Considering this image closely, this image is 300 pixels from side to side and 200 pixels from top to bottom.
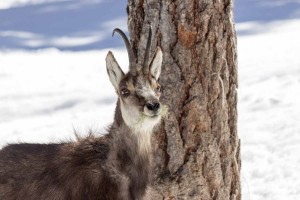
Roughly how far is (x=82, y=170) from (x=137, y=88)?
1.16 metres

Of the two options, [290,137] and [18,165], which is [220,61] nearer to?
[18,165]

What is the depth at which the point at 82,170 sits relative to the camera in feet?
23.0

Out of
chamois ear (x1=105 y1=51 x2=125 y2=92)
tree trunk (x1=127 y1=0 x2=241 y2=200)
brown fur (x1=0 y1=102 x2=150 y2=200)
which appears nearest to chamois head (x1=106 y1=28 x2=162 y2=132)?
chamois ear (x1=105 y1=51 x2=125 y2=92)

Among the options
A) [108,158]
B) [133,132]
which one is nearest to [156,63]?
[133,132]

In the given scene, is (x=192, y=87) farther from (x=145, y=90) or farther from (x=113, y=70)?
(x=113, y=70)

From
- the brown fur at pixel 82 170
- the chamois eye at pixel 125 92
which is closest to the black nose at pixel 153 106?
the chamois eye at pixel 125 92

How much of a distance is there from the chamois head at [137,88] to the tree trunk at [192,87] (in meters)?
0.59

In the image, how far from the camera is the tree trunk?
7172 millimetres

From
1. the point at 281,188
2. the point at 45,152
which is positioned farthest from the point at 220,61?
the point at 281,188

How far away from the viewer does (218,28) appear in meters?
7.24

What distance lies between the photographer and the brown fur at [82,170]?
6879mm

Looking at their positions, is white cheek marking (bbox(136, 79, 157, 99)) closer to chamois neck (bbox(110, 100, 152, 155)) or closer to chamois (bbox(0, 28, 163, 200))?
chamois (bbox(0, 28, 163, 200))

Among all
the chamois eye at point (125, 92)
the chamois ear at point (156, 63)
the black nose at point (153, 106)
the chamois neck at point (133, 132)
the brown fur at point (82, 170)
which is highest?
the chamois ear at point (156, 63)

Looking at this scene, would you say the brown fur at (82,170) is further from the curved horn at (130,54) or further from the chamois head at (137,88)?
the curved horn at (130,54)
